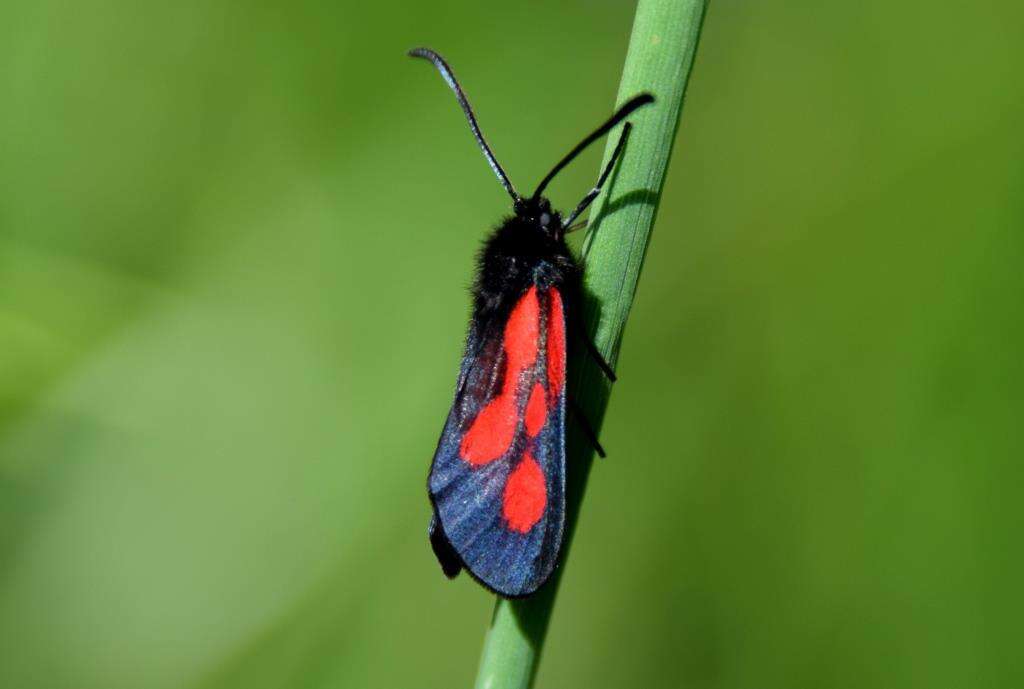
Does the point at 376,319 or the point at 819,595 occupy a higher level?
the point at 376,319

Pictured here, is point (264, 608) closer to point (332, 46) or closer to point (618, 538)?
point (618, 538)

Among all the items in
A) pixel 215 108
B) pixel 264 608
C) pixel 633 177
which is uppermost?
pixel 215 108

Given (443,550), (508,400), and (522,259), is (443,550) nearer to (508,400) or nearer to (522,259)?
(508,400)

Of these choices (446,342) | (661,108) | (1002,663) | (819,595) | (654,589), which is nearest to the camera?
(661,108)

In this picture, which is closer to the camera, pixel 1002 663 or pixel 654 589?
pixel 1002 663

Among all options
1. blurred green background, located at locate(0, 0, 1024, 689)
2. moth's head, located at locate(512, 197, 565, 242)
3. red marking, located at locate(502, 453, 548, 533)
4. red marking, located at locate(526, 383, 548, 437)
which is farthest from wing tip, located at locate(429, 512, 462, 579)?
blurred green background, located at locate(0, 0, 1024, 689)

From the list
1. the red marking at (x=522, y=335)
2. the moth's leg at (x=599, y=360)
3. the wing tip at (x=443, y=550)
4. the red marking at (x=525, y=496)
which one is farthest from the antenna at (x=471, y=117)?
the wing tip at (x=443, y=550)

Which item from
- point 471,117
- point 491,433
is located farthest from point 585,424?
point 471,117

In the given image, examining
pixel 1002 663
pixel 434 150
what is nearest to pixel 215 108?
pixel 434 150
